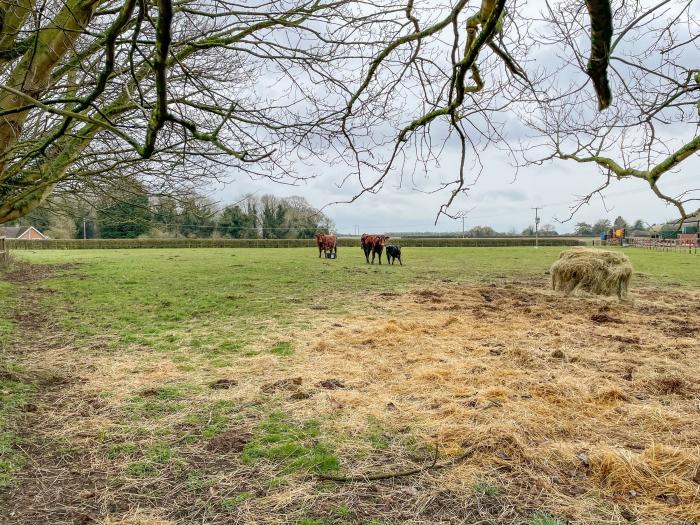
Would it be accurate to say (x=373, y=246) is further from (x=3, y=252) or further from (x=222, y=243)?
(x=222, y=243)

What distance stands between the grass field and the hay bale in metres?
2.07

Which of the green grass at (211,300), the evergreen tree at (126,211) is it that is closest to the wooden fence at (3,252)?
the green grass at (211,300)

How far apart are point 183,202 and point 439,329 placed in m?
3.73

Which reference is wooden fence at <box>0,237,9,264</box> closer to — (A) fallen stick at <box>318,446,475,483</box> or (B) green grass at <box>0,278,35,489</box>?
(B) green grass at <box>0,278,35,489</box>

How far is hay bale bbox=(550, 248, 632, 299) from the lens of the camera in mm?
8227

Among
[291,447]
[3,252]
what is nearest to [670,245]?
[291,447]

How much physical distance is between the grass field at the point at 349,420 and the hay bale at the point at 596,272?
6.81ft

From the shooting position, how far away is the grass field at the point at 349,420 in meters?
2.04

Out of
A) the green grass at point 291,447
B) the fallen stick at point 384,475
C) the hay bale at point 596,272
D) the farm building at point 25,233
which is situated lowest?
the fallen stick at point 384,475

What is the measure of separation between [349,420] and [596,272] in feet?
23.4

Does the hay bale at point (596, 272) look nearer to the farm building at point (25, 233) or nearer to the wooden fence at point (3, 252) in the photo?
the wooden fence at point (3, 252)

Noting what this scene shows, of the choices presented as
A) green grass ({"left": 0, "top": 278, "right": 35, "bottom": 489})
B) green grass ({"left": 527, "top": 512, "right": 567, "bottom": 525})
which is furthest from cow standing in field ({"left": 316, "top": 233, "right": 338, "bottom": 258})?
green grass ({"left": 527, "top": 512, "right": 567, "bottom": 525})

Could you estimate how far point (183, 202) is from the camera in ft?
19.6

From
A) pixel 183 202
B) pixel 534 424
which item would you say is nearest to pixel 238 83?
pixel 183 202
